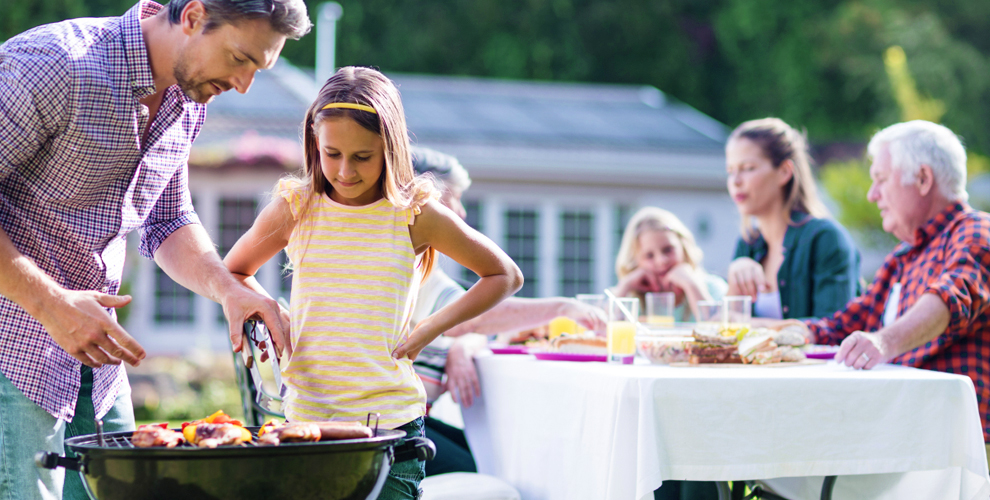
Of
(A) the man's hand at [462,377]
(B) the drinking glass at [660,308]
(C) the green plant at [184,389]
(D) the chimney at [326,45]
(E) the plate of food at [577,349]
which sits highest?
(D) the chimney at [326,45]

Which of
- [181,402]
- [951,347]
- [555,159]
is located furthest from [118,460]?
[555,159]

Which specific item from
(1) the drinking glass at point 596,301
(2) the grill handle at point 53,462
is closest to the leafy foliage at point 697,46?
→ (1) the drinking glass at point 596,301

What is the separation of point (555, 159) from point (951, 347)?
850 centimetres

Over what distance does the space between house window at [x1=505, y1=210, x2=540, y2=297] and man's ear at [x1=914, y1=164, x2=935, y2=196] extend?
27.7ft

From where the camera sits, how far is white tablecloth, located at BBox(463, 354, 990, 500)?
2.11 m

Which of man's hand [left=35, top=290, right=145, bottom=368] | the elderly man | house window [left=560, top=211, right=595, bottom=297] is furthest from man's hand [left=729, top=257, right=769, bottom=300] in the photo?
house window [left=560, top=211, right=595, bottom=297]

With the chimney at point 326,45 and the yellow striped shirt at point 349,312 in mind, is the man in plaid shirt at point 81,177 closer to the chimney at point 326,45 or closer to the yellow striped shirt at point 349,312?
the yellow striped shirt at point 349,312

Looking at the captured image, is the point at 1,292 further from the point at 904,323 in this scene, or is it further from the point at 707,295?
the point at 707,295

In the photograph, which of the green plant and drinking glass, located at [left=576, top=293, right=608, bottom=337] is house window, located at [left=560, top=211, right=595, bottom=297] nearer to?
the green plant

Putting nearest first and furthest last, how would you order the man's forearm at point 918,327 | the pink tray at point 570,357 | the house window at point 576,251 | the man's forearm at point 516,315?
the man's forearm at point 918,327 < the pink tray at point 570,357 < the man's forearm at point 516,315 < the house window at point 576,251

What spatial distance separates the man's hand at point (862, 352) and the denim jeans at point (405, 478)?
1.25m

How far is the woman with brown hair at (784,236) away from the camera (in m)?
3.60

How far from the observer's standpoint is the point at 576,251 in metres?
11.6

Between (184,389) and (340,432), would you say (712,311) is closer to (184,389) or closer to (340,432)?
(340,432)
